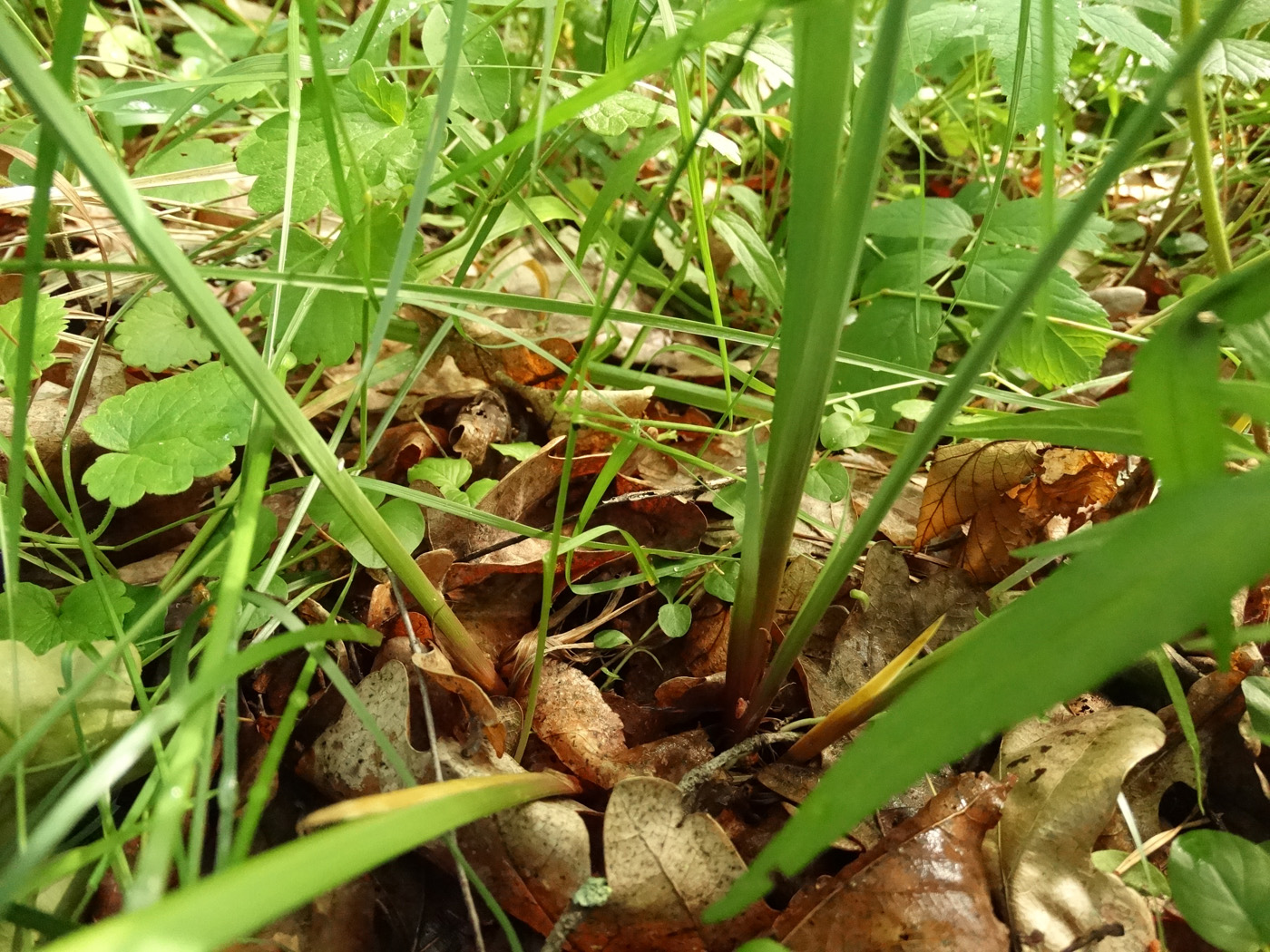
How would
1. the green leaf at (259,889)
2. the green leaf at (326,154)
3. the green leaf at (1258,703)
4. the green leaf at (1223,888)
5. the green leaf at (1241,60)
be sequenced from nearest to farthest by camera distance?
the green leaf at (259,889) < the green leaf at (1223,888) < the green leaf at (1258,703) < the green leaf at (326,154) < the green leaf at (1241,60)

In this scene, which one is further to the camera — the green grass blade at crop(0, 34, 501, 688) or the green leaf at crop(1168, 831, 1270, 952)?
the green leaf at crop(1168, 831, 1270, 952)

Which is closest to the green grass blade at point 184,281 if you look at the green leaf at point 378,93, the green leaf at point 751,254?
the green leaf at point 378,93

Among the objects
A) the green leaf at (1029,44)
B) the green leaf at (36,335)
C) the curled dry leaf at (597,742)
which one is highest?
the green leaf at (1029,44)

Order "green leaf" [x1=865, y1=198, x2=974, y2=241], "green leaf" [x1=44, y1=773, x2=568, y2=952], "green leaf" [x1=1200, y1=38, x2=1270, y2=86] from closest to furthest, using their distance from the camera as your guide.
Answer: "green leaf" [x1=44, y1=773, x2=568, y2=952] < "green leaf" [x1=1200, y1=38, x2=1270, y2=86] < "green leaf" [x1=865, y1=198, x2=974, y2=241]

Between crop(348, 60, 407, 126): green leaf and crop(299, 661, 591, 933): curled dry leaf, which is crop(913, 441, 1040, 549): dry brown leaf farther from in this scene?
crop(348, 60, 407, 126): green leaf

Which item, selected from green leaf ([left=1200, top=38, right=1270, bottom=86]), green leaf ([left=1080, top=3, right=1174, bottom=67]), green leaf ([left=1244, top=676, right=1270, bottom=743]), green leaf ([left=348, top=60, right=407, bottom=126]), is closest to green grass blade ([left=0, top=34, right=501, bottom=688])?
green leaf ([left=348, top=60, right=407, bottom=126])

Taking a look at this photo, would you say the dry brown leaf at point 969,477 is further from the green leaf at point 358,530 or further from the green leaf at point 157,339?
the green leaf at point 157,339
